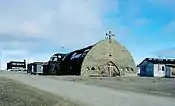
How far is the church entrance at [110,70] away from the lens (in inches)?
3004

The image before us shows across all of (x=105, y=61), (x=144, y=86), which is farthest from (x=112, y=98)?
(x=105, y=61)

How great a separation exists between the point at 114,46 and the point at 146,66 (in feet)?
57.7

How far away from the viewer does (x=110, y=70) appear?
252ft

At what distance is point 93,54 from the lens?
2997 inches

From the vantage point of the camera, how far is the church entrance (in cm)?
7631

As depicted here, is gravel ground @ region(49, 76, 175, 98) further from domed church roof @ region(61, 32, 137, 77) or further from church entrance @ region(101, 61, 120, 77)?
church entrance @ region(101, 61, 120, 77)

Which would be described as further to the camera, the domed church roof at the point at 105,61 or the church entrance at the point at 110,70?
the church entrance at the point at 110,70

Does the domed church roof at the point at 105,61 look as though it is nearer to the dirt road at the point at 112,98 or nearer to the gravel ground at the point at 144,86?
the gravel ground at the point at 144,86

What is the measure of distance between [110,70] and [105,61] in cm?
219

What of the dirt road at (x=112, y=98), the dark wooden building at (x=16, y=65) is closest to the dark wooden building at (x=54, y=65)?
the dark wooden building at (x=16, y=65)

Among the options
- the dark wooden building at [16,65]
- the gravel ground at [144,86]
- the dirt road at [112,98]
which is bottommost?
A: the gravel ground at [144,86]

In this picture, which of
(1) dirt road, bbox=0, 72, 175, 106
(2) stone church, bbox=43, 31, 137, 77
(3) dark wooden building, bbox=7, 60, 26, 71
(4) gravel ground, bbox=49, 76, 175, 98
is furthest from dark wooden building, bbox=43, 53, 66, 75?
(1) dirt road, bbox=0, 72, 175, 106

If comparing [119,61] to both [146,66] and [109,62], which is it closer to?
[109,62]

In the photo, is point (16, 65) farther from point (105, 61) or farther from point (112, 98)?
point (112, 98)
